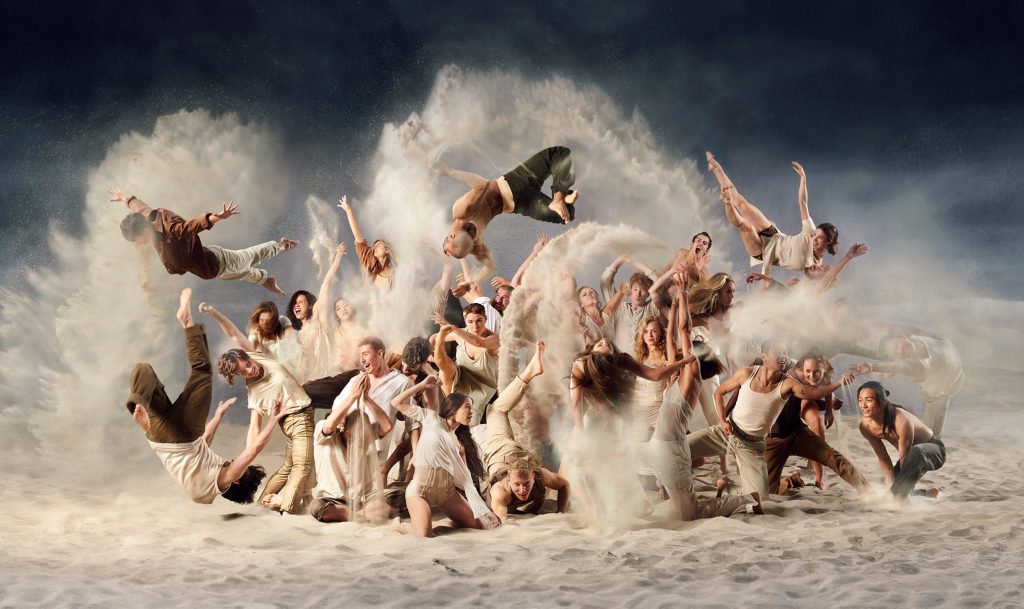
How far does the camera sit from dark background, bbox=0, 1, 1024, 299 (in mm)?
11148

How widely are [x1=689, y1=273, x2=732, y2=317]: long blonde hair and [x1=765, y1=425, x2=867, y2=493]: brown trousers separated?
1308 millimetres

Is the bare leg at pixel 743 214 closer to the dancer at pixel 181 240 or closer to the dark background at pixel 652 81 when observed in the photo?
the dark background at pixel 652 81

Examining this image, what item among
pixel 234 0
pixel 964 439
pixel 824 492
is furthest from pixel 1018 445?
pixel 234 0

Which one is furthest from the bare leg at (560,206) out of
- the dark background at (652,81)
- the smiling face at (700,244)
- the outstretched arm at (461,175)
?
the dark background at (652,81)

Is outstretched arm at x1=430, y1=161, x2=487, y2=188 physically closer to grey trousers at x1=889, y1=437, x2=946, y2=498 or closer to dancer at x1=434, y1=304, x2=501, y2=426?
dancer at x1=434, y1=304, x2=501, y2=426

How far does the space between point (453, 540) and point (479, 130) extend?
13.7ft

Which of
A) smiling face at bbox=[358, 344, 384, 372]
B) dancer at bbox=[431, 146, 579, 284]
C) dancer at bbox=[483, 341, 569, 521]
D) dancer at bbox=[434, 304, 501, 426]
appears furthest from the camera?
dancer at bbox=[431, 146, 579, 284]

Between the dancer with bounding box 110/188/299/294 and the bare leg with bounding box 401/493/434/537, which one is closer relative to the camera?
the bare leg with bounding box 401/493/434/537

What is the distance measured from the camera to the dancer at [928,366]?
390 inches

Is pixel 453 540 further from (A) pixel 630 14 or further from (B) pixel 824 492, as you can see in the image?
(A) pixel 630 14

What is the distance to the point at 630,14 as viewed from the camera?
Answer: 11.6 metres

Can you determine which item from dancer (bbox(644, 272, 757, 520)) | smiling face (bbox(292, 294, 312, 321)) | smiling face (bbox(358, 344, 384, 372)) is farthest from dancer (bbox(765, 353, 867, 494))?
smiling face (bbox(292, 294, 312, 321))

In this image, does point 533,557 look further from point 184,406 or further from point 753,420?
point 184,406

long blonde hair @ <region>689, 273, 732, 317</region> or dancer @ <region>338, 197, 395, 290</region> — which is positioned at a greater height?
dancer @ <region>338, 197, 395, 290</region>
